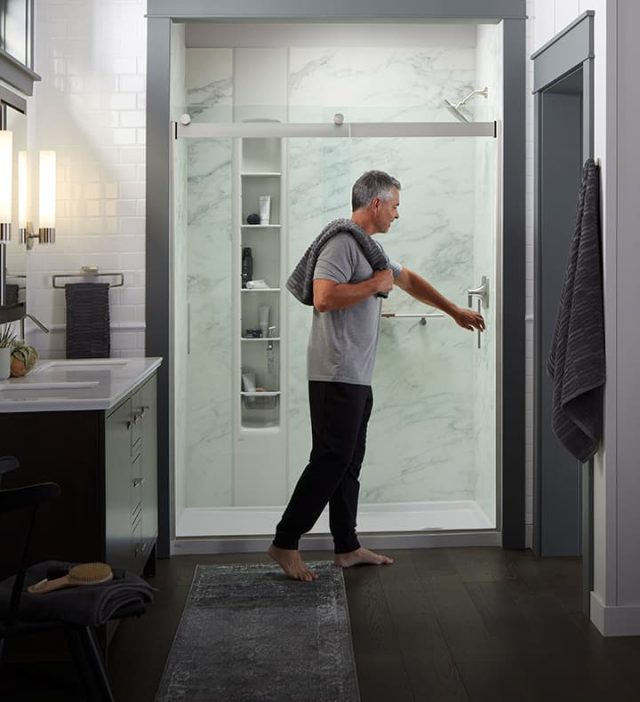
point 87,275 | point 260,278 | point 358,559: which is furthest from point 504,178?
point 87,275

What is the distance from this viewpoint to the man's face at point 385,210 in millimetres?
4191

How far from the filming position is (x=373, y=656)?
329cm

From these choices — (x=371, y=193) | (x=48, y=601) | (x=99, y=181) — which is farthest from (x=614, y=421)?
(x=99, y=181)

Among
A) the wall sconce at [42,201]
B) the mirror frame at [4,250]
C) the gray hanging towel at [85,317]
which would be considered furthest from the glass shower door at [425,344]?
the mirror frame at [4,250]

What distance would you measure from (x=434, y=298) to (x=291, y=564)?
1259 millimetres

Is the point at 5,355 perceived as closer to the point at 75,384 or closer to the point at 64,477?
the point at 75,384

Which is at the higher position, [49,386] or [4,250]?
[4,250]

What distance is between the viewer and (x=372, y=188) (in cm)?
418

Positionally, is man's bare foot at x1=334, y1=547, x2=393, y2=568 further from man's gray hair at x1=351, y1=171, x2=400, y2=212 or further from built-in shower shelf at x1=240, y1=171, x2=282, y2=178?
built-in shower shelf at x1=240, y1=171, x2=282, y2=178

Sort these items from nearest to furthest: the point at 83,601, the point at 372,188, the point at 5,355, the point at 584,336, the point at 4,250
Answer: the point at 83,601 → the point at 584,336 → the point at 5,355 → the point at 4,250 → the point at 372,188

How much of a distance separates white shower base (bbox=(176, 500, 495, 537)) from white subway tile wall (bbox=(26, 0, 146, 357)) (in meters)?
0.81

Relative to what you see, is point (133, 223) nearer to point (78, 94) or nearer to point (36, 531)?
point (78, 94)

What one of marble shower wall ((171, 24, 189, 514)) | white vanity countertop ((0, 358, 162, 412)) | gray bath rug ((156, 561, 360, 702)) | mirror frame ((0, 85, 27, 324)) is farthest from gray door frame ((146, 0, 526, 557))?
gray bath rug ((156, 561, 360, 702))

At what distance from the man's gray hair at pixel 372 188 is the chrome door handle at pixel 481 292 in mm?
761
